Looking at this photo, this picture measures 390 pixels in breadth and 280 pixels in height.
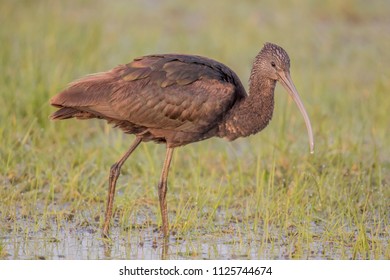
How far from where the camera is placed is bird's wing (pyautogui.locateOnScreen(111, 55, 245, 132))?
700 centimetres

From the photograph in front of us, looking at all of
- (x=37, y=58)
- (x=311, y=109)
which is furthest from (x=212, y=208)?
(x=37, y=58)

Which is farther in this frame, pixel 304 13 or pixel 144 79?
pixel 304 13

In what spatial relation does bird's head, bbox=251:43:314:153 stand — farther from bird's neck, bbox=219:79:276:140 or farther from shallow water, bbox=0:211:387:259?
shallow water, bbox=0:211:387:259

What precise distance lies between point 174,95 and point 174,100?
0.13 ft

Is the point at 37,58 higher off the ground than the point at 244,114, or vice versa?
the point at 37,58

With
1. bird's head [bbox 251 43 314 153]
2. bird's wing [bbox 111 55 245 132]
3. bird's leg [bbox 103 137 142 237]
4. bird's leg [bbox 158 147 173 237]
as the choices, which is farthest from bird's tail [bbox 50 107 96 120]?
bird's head [bbox 251 43 314 153]

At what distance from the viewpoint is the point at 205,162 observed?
862cm

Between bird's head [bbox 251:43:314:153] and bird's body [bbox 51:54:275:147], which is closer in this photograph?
bird's body [bbox 51:54:275:147]

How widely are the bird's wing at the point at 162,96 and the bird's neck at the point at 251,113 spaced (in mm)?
86

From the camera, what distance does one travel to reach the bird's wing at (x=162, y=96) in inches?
276

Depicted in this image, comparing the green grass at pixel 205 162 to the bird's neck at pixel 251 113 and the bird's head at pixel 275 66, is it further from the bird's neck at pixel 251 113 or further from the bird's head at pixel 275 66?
the bird's head at pixel 275 66

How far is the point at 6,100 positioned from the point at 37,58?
90 centimetres

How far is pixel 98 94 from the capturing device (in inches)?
278

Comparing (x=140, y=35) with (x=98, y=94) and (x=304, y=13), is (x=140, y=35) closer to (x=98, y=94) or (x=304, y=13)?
(x=304, y=13)
